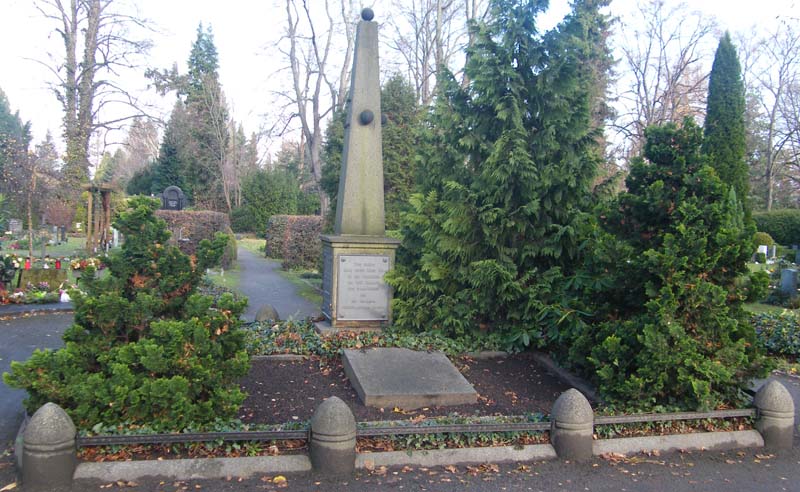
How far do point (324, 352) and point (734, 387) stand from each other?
4.61m

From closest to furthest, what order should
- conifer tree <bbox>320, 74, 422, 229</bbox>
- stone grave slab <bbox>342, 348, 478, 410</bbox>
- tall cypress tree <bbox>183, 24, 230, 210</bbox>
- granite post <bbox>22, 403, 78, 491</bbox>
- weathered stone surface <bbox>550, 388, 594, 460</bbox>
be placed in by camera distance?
granite post <bbox>22, 403, 78, 491</bbox>, weathered stone surface <bbox>550, 388, 594, 460</bbox>, stone grave slab <bbox>342, 348, 478, 410</bbox>, conifer tree <bbox>320, 74, 422, 229</bbox>, tall cypress tree <bbox>183, 24, 230, 210</bbox>

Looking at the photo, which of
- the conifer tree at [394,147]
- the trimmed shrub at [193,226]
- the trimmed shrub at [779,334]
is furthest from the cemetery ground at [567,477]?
the trimmed shrub at [193,226]

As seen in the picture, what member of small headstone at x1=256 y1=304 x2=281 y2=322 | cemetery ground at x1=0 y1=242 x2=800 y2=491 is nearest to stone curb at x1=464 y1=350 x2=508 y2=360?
cemetery ground at x1=0 y1=242 x2=800 y2=491

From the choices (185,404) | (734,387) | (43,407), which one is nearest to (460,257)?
(734,387)

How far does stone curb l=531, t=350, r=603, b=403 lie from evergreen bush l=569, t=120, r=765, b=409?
22cm

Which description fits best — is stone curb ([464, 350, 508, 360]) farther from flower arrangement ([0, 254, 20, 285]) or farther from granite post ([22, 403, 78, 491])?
flower arrangement ([0, 254, 20, 285])

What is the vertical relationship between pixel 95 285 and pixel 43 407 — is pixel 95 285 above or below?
above

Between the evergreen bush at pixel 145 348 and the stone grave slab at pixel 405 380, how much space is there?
1.65 meters

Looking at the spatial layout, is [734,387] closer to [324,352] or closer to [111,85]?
[324,352]

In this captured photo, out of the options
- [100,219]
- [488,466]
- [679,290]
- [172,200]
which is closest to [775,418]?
[679,290]

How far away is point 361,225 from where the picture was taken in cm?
896

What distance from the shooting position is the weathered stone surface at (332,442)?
4.27m

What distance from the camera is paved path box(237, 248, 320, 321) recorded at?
12438 millimetres

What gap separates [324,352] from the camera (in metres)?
7.53
